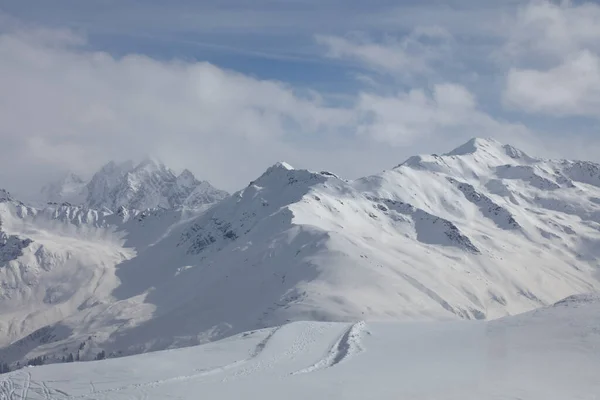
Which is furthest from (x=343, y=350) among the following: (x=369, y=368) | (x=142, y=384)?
(x=142, y=384)

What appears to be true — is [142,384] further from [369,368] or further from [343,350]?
[343,350]

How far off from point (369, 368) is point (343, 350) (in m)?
7.35

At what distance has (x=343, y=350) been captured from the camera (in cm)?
5300

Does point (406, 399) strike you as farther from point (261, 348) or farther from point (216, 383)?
point (261, 348)

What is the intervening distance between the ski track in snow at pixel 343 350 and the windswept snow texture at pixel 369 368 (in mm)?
85

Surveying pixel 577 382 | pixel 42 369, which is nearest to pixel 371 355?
pixel 577 382

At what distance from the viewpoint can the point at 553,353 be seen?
45.4m

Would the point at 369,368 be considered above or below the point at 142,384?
above

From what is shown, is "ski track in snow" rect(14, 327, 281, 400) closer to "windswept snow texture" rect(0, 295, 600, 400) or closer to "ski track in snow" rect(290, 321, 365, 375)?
"windswept snow texture" rect(0, 295, 600, 400)

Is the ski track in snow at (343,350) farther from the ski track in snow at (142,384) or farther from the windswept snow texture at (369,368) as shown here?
the ski track in snow at (142,384)

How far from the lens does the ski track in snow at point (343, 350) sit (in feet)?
154

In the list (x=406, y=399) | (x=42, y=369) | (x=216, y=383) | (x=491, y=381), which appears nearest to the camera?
(x=406, y=399)

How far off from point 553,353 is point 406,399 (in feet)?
47.5

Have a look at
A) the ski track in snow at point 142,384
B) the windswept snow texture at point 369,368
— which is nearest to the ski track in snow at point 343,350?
the windswept snow texture at point 369,368
